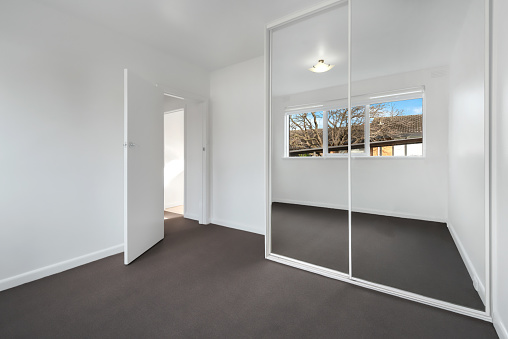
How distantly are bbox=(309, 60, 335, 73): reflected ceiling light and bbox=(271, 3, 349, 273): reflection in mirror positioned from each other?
12mm

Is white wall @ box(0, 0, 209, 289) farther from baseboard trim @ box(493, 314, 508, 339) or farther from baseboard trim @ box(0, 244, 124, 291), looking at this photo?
baseboard trim @ box(493, 314, 508, 339)

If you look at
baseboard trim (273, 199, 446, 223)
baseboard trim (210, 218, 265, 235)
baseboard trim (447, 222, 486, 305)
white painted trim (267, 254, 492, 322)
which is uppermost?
baseboard trim (273, 199, 446, 223)

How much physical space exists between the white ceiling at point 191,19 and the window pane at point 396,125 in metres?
1.30

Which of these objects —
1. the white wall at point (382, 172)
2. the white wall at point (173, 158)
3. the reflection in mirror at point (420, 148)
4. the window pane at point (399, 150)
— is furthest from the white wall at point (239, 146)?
the white wall at point (173, 158)

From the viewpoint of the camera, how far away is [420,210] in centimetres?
182

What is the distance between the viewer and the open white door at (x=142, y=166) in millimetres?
2389

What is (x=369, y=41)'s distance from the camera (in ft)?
6.68

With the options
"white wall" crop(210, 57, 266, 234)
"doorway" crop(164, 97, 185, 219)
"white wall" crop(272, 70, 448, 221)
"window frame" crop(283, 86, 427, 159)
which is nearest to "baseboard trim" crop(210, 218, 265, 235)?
"white wall" crop(210, 57, 266, 234)

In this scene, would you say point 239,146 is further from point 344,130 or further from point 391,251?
point 391,251

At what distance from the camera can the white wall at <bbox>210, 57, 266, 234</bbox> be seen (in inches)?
134

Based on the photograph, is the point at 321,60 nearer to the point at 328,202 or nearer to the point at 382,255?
the point at 328,202

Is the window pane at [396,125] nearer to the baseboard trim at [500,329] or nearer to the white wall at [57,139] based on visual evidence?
the baseboard trim at [500,329]

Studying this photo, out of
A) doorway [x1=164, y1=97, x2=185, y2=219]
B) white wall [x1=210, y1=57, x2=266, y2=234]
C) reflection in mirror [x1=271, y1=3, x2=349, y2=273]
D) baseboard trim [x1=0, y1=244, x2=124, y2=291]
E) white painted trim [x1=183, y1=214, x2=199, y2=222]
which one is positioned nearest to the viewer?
baseboard trim [x1=0, y1=244, x2=124, y2=291]

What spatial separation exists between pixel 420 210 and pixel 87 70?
3.57 metres
